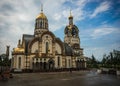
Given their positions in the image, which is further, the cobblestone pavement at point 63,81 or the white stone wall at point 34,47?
the white stone wall at point 34,47

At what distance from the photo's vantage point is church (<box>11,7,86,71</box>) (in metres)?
52.2

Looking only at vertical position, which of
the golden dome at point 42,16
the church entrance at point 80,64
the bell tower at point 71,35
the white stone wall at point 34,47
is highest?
the golden dome at point 42,16

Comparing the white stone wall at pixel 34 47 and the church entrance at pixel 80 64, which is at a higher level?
the white stone wall at pixel 34 47

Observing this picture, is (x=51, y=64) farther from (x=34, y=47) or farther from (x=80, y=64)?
(x=80, y=64)

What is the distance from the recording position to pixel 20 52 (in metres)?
52.2

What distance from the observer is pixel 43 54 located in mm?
53156

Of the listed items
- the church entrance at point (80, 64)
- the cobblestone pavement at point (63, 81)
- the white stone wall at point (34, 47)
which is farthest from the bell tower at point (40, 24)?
the cobblestone pavement at point (63, 81)

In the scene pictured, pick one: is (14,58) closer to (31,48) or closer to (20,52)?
(20,52)

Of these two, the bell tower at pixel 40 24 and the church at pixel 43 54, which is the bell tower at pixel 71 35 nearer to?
the church at pixel 43 54

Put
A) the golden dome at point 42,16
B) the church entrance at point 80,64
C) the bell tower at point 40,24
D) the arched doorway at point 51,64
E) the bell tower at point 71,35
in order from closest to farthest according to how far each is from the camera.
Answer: the arched doorway at point 51,64
the church entrance at point 80,64
the bell tower at point 40,24
the golden dome at point 42,16
the bell tower at point 71,35

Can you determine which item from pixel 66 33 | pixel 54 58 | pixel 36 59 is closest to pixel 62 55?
pixel 54 58

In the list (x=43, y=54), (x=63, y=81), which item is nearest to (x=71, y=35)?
(x=43, y=54)

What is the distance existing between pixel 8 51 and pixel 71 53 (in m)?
31.5

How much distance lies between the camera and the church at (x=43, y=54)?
2057 inches
